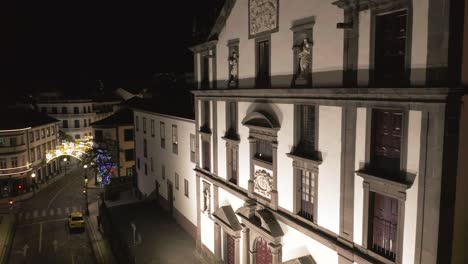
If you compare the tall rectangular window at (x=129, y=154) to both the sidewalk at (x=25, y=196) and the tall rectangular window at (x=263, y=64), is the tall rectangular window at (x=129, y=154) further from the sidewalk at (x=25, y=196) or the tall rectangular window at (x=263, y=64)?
the tall rectangular window at (x=263, y=64)

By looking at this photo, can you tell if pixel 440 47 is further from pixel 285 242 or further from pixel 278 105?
pixel 285 242

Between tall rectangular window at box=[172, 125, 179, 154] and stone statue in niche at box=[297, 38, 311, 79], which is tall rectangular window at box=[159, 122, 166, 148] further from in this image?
stone statue in niche at box=[297, 38, 311, 79]

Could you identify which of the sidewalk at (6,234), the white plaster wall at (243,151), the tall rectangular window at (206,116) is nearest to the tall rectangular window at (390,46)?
the white plaster wall at (243,151)

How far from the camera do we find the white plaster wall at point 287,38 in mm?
13484

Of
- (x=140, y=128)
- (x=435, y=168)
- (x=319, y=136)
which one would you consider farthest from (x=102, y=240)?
(x=435, y=168)

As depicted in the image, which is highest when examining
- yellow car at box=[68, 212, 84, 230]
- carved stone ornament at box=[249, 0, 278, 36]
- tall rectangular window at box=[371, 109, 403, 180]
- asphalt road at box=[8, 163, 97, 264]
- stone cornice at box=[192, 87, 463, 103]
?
carved stone ornament at box=[249, 0, 278, 36]

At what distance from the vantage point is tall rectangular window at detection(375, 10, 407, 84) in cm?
1107

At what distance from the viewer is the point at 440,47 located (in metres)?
9.89

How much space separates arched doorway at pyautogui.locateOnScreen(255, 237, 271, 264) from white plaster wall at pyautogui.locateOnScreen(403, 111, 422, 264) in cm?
853

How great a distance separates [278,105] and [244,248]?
8665 millimetres

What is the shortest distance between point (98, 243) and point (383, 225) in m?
28.4

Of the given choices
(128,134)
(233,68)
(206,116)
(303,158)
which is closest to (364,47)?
(303,158)

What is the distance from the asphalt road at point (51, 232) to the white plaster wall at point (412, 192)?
88.5 ft

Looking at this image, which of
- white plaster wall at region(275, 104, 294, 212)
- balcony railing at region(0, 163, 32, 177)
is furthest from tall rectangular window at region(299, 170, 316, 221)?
balcony railing at region(0, 163, 32, 177)
